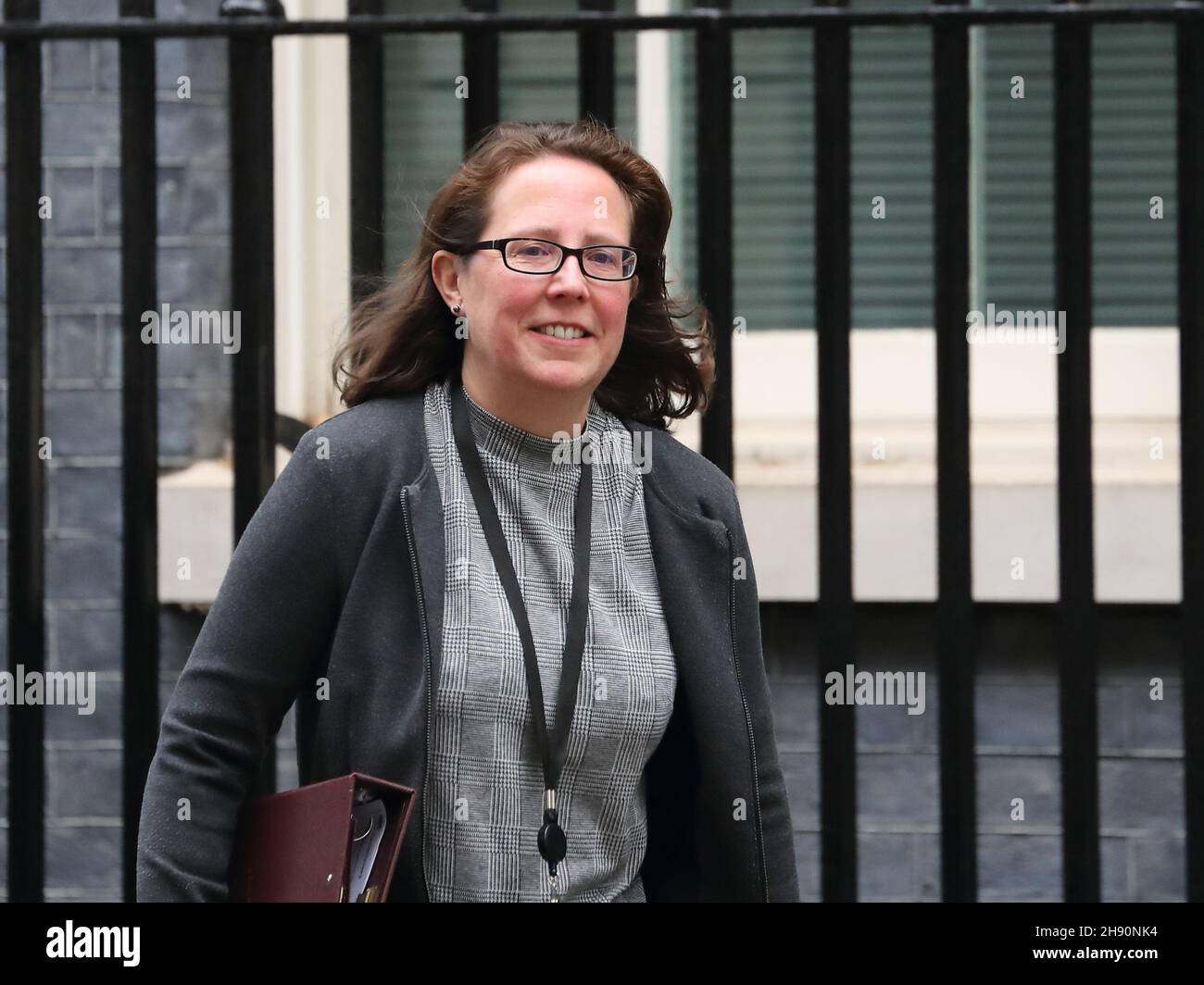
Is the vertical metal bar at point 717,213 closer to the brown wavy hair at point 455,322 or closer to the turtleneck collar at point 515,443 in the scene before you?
the brown wavy hair at point 455,322

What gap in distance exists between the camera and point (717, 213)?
8.50 ft

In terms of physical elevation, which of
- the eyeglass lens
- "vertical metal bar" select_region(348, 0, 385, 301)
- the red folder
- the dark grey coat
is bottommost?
the red folder

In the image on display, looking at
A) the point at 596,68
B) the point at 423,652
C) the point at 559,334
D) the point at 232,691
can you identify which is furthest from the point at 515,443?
the point at 596,68

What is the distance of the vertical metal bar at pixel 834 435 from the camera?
2.58 metres

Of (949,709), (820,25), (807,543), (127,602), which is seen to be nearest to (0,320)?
(127,602)

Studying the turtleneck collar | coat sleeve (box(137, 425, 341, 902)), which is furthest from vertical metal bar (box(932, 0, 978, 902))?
coat sleeve (box(137, 425, 341, 902))

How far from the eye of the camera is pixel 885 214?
390 centimetres

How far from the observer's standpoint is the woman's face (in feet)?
6.30

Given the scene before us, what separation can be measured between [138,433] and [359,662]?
3.14ft

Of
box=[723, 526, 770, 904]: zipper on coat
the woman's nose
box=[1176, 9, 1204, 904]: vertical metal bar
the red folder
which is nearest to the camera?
the red folder

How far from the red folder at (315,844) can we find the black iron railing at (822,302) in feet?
2.47

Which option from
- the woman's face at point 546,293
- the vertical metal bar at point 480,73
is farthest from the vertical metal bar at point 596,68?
the woman's face at point 546,293

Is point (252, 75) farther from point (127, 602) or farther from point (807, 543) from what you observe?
point (807, 543)

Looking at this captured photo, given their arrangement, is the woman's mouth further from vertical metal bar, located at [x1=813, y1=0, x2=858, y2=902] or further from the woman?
vertical metal bar, located at [x1=813, y1=0, x2=858, y2=902]
